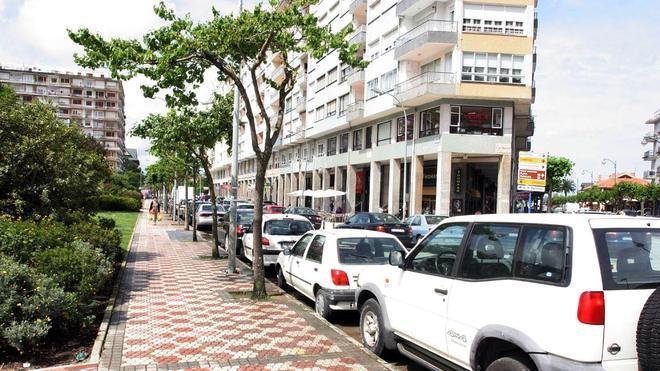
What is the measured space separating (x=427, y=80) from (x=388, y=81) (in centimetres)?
474

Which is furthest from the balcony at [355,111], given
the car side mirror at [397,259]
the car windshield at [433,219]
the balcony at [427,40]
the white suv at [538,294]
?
the white suv at [538,294]

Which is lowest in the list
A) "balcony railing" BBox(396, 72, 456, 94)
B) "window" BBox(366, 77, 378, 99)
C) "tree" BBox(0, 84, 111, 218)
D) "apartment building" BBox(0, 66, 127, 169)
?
"tree" BBox(0, 84, 111, 218)

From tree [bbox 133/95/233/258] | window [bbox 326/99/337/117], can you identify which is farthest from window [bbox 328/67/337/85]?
tree [bbox 133/95/233/258]

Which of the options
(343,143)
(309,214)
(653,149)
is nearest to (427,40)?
(309,214)

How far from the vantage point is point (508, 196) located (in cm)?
3281

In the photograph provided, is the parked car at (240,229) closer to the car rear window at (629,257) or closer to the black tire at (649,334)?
the car rear window at (629,257)

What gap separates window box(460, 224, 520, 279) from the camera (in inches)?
173

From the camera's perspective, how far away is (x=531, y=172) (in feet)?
81.8

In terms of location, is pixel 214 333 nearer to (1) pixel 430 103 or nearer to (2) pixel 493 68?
(2) pixel 493 68

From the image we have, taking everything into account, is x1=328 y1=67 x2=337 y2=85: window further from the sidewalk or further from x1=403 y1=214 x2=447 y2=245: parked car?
the sidewalk

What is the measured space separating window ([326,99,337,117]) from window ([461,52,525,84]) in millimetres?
16439

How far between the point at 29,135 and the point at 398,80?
27921 millimetres

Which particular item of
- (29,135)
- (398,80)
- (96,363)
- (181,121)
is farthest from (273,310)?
(398,80)

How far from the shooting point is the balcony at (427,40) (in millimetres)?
32250
